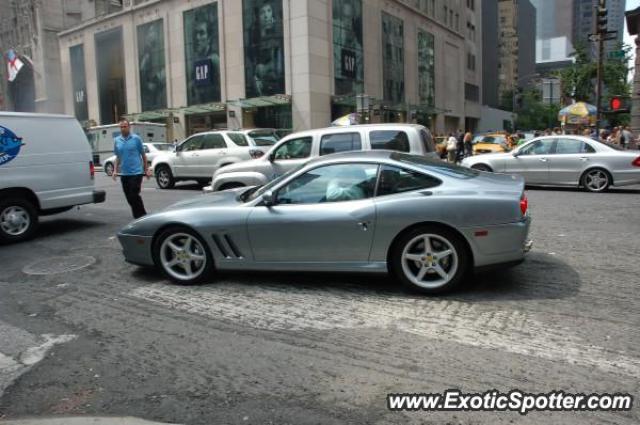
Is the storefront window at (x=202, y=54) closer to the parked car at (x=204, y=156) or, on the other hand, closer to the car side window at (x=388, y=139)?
the parked car at (x=204, y=156)

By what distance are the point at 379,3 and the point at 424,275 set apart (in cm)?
4231

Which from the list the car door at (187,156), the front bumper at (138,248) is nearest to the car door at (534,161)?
the car door at (187,156)

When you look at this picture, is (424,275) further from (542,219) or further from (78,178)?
Result: (78,178)

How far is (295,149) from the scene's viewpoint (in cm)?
1041

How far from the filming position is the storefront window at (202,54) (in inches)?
1523

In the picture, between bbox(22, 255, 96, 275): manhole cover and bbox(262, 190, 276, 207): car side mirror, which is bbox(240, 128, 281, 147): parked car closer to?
bbox(22, 255, 96, 275): manhole cover

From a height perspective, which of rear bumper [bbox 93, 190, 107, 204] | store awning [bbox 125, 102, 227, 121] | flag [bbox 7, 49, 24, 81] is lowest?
rear bumper [bbox 93, 190, 107, 204]

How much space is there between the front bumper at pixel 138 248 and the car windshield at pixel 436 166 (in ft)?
9.07

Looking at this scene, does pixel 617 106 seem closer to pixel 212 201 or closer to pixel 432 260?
pixel 432 260

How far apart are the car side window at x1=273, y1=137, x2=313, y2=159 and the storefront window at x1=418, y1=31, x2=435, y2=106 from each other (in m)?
43.8

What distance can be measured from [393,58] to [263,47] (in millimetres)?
14247

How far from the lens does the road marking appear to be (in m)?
3.67

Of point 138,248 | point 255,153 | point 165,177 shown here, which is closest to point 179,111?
point 165,177

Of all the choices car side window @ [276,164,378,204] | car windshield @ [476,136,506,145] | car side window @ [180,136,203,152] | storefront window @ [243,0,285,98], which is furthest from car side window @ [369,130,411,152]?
storefront window @ [243,0,285,98]
